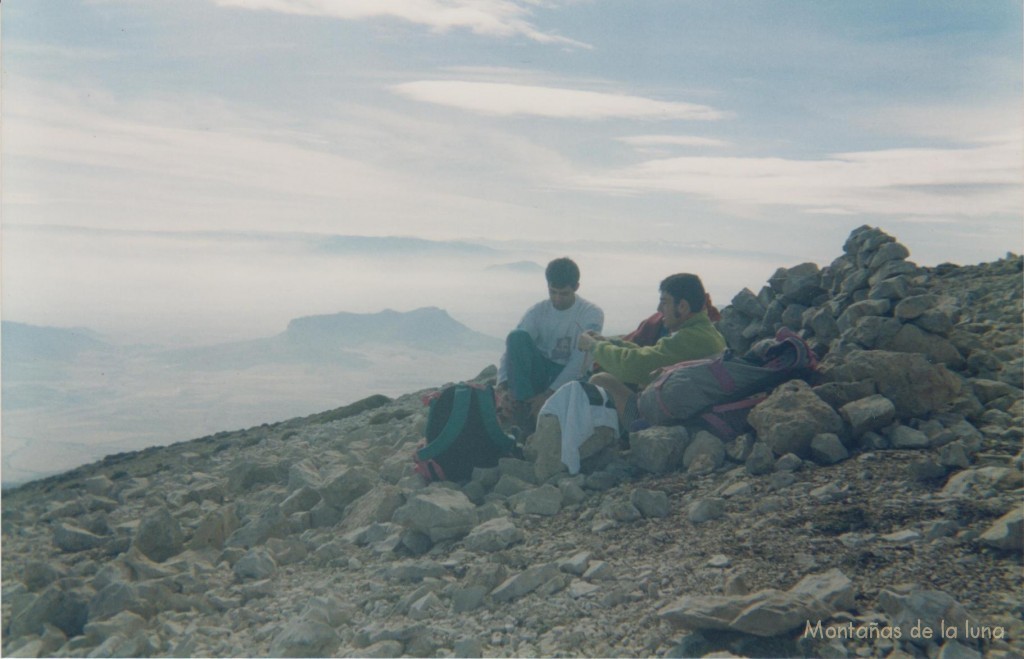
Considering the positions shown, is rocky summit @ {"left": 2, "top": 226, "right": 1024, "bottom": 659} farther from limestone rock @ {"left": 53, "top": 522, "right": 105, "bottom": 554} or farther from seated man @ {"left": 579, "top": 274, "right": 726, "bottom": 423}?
seated man @ {"left": 579, "top": 274, "right": 726, "bottom": 423}

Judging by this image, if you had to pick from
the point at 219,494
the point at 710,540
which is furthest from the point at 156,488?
the point at 710,540

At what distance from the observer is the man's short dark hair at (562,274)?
757 centimetres

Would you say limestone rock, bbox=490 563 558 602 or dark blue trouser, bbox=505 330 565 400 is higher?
dark blue trouser, bbox=505 330 565 400

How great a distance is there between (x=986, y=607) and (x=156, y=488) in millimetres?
7902

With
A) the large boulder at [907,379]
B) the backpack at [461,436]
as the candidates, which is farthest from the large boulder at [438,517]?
the large boulder at [907,379]

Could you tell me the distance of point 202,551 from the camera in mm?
6363

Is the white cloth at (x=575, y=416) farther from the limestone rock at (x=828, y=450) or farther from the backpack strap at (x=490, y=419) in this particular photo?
the limestone rock at (x=828, y=450)

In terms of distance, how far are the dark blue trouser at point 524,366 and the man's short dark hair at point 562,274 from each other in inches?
22.9

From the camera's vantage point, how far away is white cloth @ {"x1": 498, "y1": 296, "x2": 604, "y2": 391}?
25.2 ft

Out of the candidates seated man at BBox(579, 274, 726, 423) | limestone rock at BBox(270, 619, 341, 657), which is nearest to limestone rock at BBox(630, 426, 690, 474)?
seated man at BBox(579, 274, 726, 423)

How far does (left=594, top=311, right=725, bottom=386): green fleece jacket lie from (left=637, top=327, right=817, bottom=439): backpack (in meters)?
0.24

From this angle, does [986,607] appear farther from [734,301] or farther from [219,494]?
[219,494]

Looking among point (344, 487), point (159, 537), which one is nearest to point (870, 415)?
point (344, 487)

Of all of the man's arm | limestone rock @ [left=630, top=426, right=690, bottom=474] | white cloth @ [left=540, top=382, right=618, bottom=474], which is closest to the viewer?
limestone rock @ [left=630, top=426, right=690, bottom=474]
